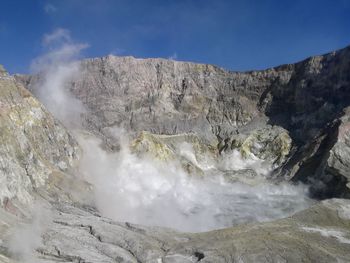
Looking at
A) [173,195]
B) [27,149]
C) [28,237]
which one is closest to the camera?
[28,237]

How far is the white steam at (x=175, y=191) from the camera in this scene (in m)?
143

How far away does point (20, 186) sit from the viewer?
113 metres

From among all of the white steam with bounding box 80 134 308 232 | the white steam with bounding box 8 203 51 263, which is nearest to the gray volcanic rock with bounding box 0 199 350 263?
the white steam with bounding box 8 203 51 263

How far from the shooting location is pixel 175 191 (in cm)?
17388

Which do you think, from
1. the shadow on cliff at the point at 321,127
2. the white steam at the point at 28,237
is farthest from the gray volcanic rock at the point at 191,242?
the shadow on cliff at the point at 321,127

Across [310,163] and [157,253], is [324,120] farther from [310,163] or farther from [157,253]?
[157,253]

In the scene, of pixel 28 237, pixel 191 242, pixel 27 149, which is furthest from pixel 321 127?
pixel 28 237

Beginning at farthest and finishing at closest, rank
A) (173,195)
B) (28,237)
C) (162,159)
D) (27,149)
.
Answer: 1. (162,159)
2. (173,195)
3. (27,149)
4. (28,237)

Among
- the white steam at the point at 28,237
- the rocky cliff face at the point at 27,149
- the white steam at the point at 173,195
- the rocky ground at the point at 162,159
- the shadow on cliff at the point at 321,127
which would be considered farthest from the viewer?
the shadow on cliff at the point at 321,127

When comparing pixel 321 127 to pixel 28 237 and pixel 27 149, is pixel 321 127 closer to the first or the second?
pixel 27 149

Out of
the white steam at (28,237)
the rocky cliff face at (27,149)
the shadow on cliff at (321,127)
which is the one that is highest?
the shadow on cliff at (321,127)

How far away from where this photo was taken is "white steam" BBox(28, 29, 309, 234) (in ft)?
470

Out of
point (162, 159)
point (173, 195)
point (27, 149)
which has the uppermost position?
point (162, 159)

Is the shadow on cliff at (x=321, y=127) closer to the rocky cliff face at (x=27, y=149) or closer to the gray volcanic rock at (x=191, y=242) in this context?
the gray volcanic rock at (x=191, y=242)
